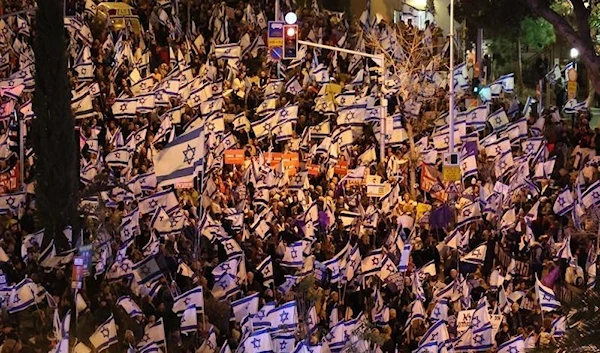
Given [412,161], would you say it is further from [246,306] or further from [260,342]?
[260,342]

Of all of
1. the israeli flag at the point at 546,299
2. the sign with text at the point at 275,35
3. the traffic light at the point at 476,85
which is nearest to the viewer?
the israeli flag at the point at 546,299

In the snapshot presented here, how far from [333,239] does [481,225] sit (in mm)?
2657

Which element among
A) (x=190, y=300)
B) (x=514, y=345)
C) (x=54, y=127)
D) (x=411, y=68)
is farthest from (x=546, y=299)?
(x=411, y=68)

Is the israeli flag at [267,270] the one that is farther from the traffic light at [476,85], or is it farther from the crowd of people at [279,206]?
the traffic light at [476,85]

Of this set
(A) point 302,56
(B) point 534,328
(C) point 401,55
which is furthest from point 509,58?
(B) point 534,328

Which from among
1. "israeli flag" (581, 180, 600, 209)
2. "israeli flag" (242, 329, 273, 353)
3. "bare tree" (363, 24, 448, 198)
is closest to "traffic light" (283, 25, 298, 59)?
"bare tree" (363, 24, 448, 198)

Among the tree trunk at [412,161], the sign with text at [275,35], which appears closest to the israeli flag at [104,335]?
the tree trunk at [412,161]

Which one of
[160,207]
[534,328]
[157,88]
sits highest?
[157,88]

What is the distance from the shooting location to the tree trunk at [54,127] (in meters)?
20.3

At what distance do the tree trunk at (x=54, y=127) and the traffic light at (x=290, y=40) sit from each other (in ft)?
21.8

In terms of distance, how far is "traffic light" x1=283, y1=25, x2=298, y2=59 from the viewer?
2583 cm

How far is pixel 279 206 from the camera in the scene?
71.8ft

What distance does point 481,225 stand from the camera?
67.8ft

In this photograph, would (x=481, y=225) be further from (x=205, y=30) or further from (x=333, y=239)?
(x=205, y=30)
